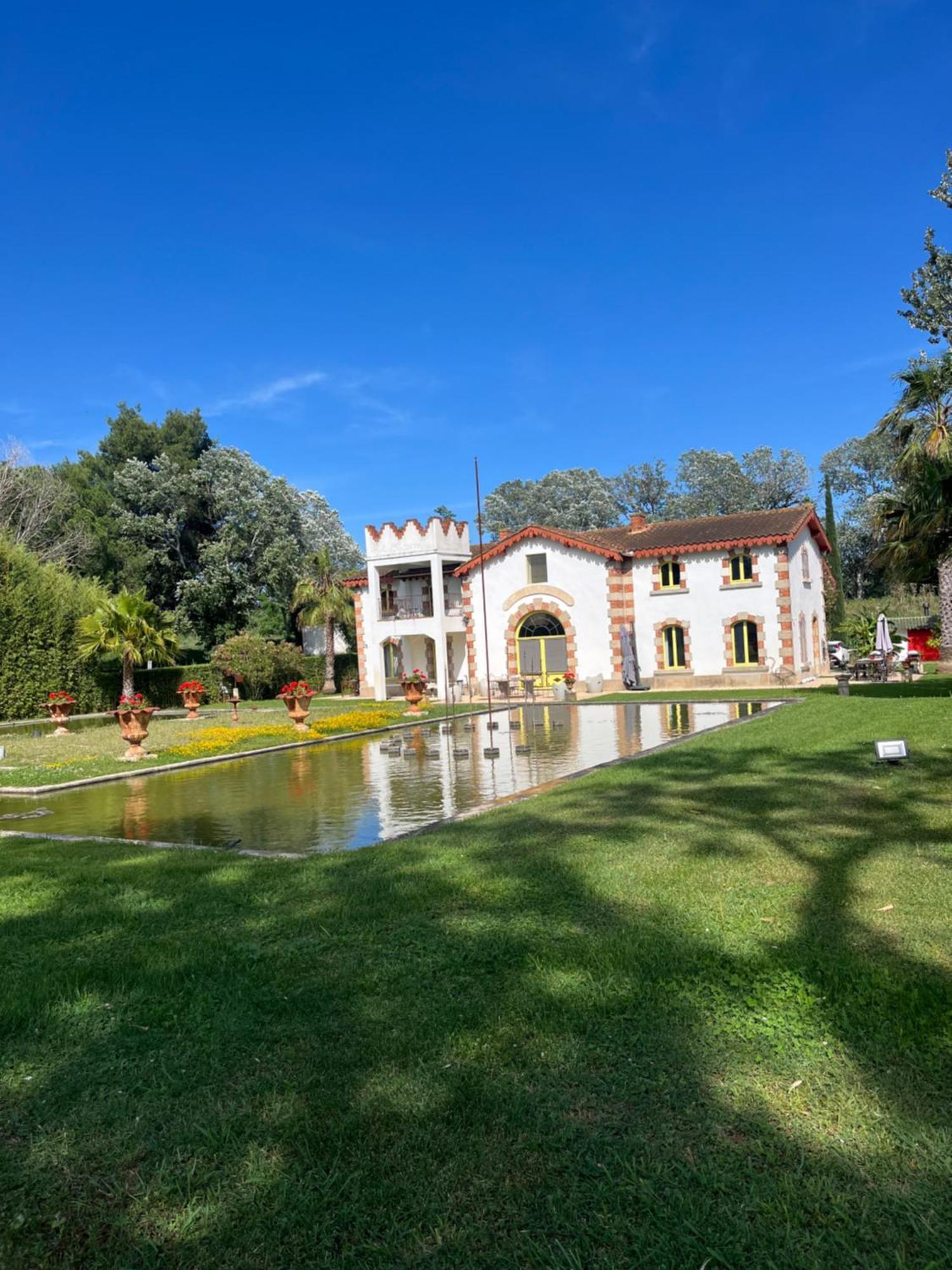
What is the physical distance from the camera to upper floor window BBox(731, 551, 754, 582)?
105ft

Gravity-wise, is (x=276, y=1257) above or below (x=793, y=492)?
below

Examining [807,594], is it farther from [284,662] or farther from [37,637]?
[37,637]

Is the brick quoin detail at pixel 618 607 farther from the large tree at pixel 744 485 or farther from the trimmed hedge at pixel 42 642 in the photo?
the large tree at pixel 744 485

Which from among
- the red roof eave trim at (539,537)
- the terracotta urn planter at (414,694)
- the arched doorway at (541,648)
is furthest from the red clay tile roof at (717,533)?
the terracotta urn planter at (414,694)

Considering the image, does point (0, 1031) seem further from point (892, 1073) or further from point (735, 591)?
point (735, 591)

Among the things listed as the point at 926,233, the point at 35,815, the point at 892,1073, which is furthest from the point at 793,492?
the point at 892,1073

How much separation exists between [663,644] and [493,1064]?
1213 inches

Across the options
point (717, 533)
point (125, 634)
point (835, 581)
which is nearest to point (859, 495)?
point (835, 581)

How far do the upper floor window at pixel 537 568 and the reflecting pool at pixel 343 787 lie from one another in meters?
14.0

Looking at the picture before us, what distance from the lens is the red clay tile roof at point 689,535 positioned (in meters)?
31.6

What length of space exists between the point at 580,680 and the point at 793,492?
1842 inches

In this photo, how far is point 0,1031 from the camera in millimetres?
4215

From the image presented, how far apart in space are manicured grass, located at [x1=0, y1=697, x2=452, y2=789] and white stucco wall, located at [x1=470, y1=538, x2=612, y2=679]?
6462mm

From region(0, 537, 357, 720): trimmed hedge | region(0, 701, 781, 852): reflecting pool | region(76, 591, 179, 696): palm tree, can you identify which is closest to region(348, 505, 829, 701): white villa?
region(76, 591, 179, 696): palm tree
